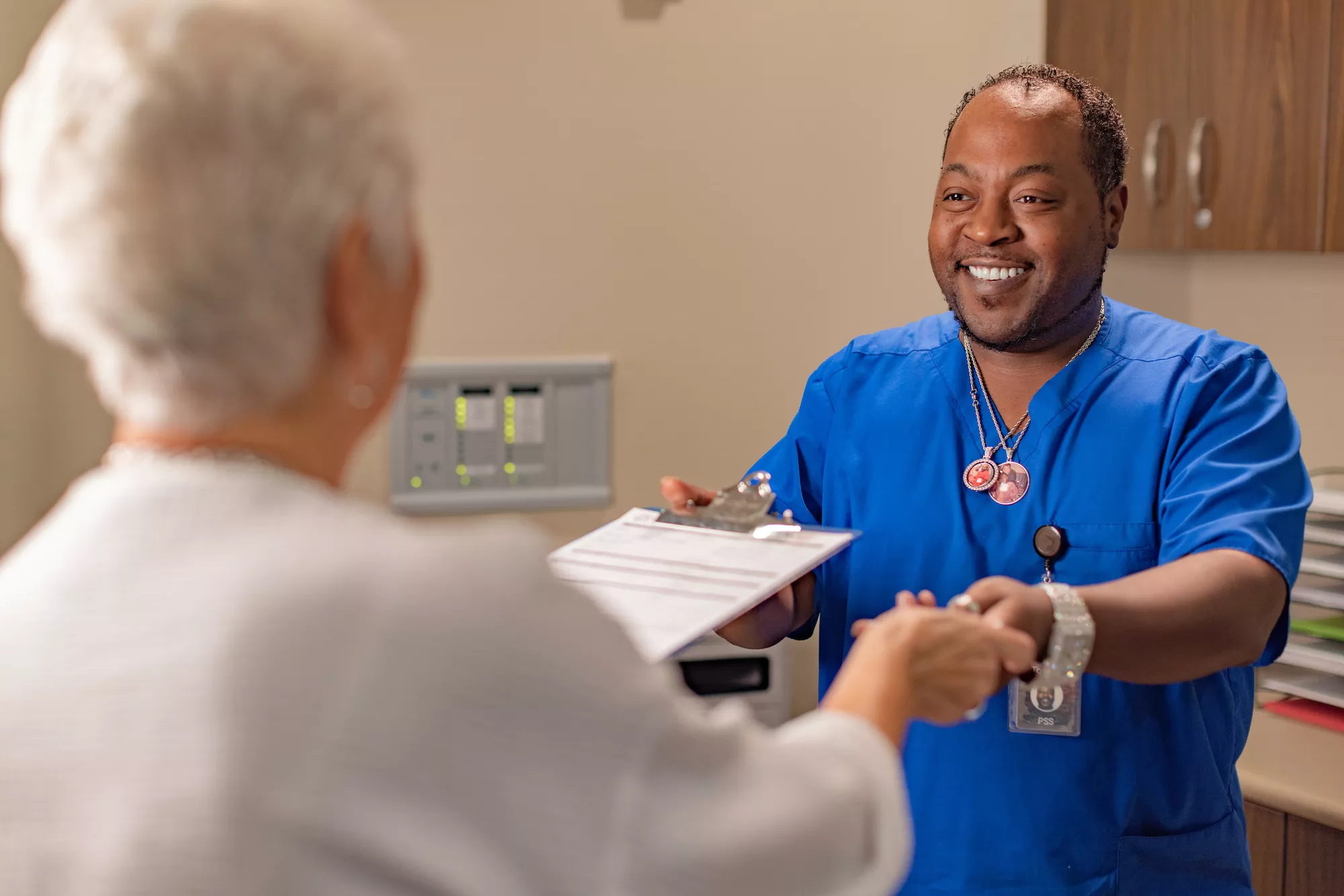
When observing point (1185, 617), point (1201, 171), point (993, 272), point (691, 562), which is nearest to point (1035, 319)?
point (993, 272)

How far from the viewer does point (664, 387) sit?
249 centimetres

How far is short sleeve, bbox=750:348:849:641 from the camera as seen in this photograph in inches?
63.0

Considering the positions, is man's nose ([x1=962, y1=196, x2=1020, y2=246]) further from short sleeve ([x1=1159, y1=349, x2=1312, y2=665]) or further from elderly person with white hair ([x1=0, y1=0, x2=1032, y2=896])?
elderly person with white hair ([x1=0, y1=0, x2=1032, y2=896])

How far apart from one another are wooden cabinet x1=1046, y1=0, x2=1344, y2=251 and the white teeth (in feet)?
3.22

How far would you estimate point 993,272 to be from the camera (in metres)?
1.52

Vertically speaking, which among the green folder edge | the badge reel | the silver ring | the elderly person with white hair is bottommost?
the green folder edge

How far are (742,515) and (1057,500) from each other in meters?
0.38

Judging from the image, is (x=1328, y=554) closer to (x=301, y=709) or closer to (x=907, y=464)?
(x=907, y=464)

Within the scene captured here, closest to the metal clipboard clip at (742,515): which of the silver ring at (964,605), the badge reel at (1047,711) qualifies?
the silver ring at (964,605)

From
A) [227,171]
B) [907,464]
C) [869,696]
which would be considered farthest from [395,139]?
[907,464]

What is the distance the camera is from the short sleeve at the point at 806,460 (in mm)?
1601

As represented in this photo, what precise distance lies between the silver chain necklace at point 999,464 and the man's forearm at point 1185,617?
248 millimetres

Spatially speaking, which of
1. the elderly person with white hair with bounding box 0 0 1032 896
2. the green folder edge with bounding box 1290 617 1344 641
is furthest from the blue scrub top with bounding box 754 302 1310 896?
the green folder edge with bounding box 1290 617 1344 641

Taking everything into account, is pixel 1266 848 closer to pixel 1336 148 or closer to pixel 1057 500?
pixel 1057 500
